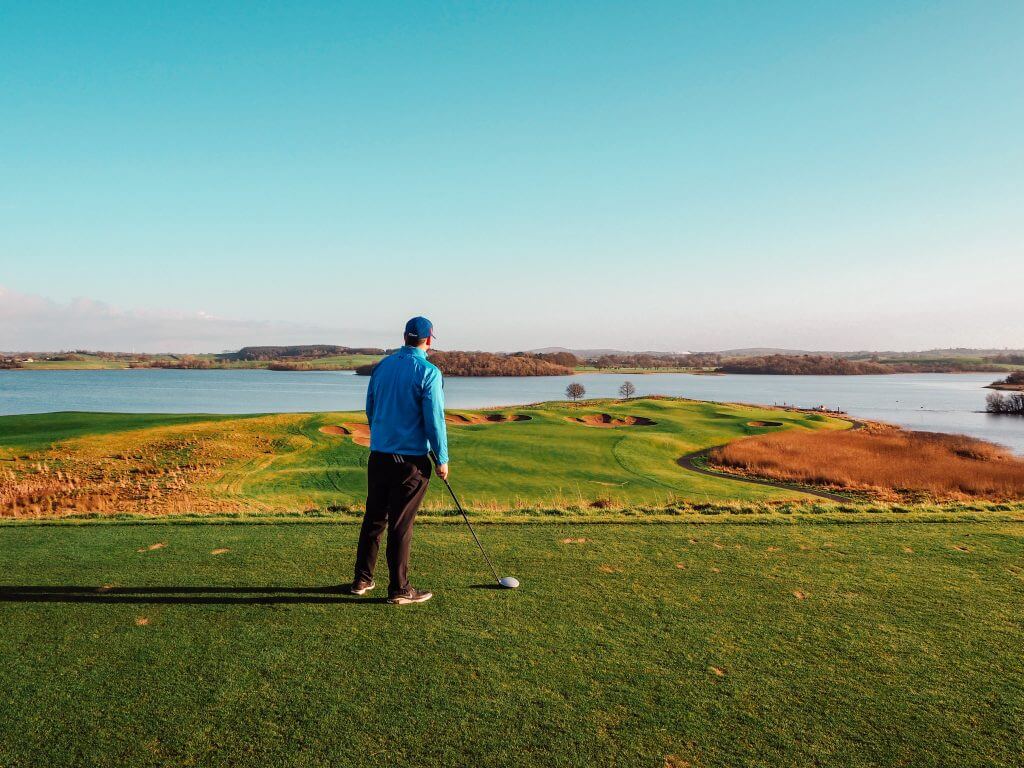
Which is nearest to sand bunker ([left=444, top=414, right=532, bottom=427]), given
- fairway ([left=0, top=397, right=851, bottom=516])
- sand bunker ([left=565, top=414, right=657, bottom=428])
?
sand bunker ([left=565, top=414, right=657, bottom=428])

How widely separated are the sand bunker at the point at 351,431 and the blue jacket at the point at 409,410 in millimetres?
23733

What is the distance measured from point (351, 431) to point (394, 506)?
2684cm

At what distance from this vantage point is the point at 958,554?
6.23 metres

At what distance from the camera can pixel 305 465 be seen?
23469 mm

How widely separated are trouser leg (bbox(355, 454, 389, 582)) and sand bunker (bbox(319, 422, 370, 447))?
76.9ft

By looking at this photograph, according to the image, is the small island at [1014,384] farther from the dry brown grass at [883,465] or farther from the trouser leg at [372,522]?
the trouser leg at [372,522]

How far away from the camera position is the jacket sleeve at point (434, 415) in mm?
5000

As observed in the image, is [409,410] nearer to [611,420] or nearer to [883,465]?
[883,465]

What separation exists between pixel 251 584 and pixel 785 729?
4.42 meters

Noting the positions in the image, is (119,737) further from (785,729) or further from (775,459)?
(775,459)

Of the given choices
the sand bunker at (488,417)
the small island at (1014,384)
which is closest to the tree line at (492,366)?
the small island at (1014,384)

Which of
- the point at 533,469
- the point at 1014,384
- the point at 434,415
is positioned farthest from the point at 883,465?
the point at 1014,384

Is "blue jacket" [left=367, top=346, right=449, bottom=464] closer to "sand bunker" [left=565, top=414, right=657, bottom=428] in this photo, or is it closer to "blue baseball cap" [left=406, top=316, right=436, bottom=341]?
"blue baseball cap" [left=406, top=316, right=436, bottom=341]

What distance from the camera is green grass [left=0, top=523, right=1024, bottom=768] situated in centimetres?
304
